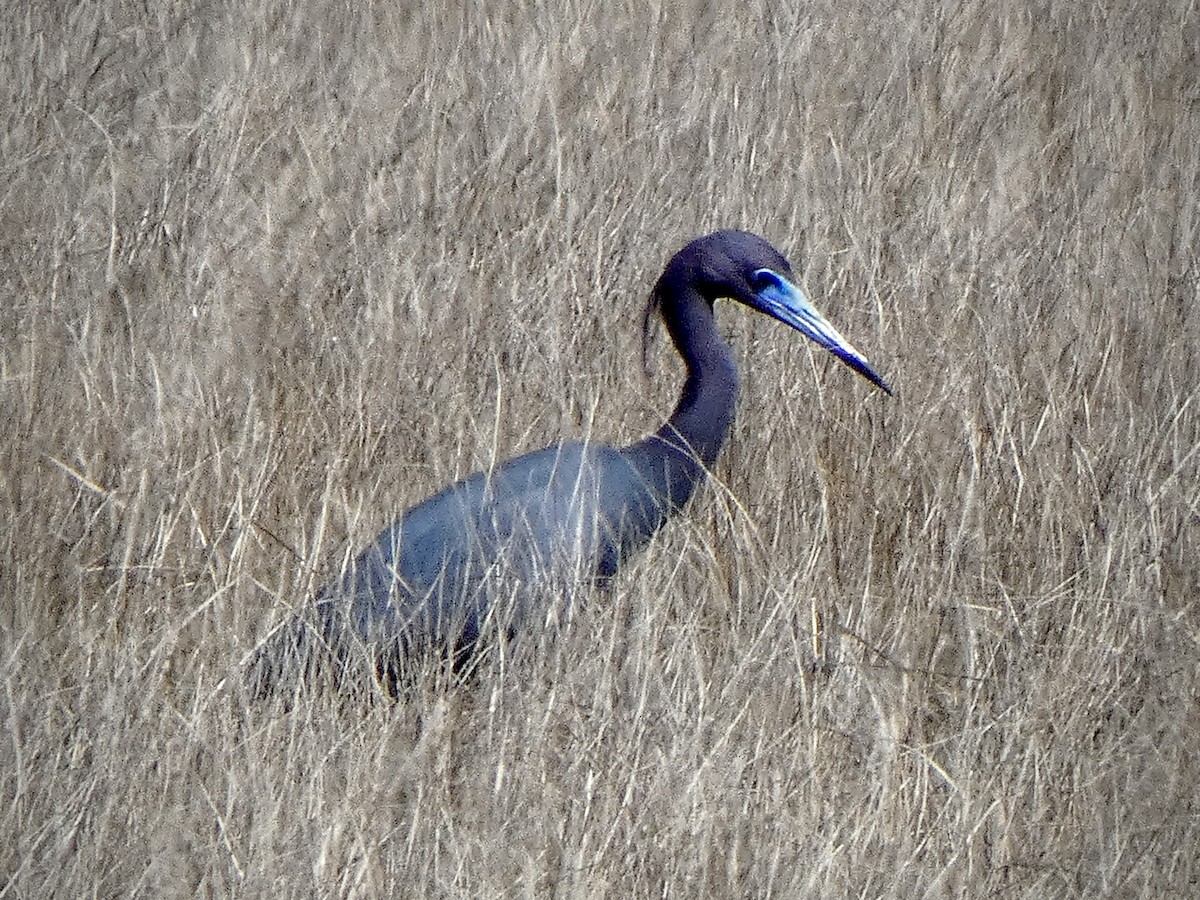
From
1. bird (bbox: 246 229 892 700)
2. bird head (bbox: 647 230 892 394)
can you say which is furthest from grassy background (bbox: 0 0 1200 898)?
bird head (bbox: 647 230 892 394)

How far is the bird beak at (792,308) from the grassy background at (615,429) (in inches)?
6.6

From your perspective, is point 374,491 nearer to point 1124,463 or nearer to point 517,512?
point 517,512

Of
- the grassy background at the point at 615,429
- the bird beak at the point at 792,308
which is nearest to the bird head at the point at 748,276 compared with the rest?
the bird beak at the point at 792,308

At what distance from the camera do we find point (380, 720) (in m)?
2.64

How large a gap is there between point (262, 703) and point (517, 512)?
67 centimetres

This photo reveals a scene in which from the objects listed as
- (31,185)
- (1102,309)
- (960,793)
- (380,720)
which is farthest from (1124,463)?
(31,185)

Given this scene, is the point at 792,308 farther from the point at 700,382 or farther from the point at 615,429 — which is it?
the point at 615,429

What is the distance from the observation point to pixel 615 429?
3816 mm

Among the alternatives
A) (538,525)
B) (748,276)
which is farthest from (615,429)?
(538,525)

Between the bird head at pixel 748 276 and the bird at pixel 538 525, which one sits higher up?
the bird head at pixel 748 276

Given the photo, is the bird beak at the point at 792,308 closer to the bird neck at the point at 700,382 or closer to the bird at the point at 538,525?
the bird at the point at 538,525

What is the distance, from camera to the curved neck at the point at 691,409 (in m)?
3.47

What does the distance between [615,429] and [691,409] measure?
0.95ft

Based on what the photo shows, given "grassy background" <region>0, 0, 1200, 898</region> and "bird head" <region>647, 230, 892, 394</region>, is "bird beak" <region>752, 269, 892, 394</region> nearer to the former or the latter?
"bird head" <region>647, 230, 892, 394</region>
